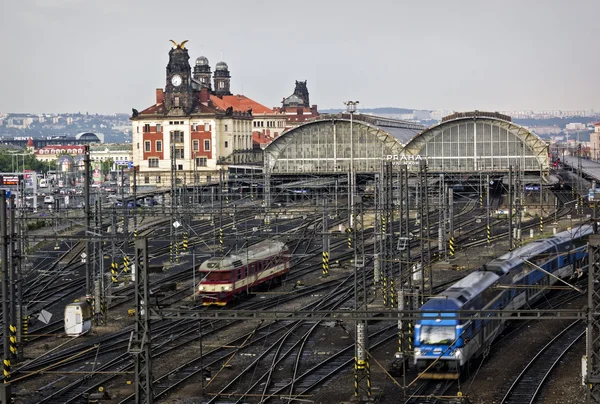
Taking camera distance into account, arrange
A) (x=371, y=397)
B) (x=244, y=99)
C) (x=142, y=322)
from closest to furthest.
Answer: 1. (x=142, y=322)
2. (x=371, y=397)
3. (x=244, y=99)

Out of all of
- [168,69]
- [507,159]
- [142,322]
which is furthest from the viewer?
[168,69]

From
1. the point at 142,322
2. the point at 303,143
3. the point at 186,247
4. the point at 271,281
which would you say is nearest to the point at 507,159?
the point at 303,143

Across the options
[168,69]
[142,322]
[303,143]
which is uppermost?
[168,69]

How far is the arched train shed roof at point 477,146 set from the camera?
74.9 metres

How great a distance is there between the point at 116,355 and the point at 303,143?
184 ft

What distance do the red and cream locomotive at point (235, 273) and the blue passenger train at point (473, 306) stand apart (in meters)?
8.59

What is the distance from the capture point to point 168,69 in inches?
3686

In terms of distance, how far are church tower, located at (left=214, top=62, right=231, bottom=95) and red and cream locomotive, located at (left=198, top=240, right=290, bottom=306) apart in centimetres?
10573

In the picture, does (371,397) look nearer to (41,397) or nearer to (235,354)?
(235,354)

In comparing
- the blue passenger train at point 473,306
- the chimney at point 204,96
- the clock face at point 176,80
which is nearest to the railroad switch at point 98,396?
the blue passenger train at point 473,306

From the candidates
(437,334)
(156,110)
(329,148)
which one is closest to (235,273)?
(437,334)

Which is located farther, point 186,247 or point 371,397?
point 186,247

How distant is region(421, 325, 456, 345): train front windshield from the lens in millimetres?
22375

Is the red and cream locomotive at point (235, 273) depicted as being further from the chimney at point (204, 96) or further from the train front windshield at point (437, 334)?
the chimney at point (204, 96)
